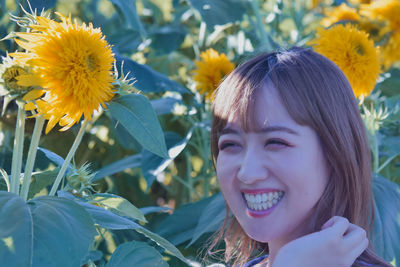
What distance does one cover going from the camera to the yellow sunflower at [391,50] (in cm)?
179

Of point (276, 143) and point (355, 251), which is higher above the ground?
point (276, 143)

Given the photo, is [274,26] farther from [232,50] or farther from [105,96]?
[105,96]

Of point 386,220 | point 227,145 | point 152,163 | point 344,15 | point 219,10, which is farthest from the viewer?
point 344,15

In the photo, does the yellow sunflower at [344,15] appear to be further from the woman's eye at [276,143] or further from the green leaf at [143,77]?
the woman's eye at [276,143]

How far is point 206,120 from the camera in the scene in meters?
1.49

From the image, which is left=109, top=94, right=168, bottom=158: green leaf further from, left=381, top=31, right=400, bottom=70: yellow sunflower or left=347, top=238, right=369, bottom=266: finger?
left=381, top=31, right=400, bottom=70: yellow sunflower

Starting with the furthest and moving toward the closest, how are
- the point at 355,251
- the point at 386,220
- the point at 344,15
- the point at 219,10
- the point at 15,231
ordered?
1. the point at 344,15
2. the point at 219,10
3. the point at 386,220
4. the point at 355,251
5. the point at 15,231

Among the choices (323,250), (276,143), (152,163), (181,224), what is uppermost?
(276,143)

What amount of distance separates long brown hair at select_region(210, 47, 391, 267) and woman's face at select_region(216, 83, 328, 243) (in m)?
0.01

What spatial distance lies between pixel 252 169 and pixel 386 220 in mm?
442

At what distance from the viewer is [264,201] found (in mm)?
892

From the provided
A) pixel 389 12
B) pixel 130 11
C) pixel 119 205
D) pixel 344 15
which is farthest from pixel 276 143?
pixel 389 12

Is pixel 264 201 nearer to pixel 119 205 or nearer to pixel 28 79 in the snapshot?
pixel 119 205

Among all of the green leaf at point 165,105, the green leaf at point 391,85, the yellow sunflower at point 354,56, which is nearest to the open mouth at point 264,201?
the yellow sunflower at point 354,56
